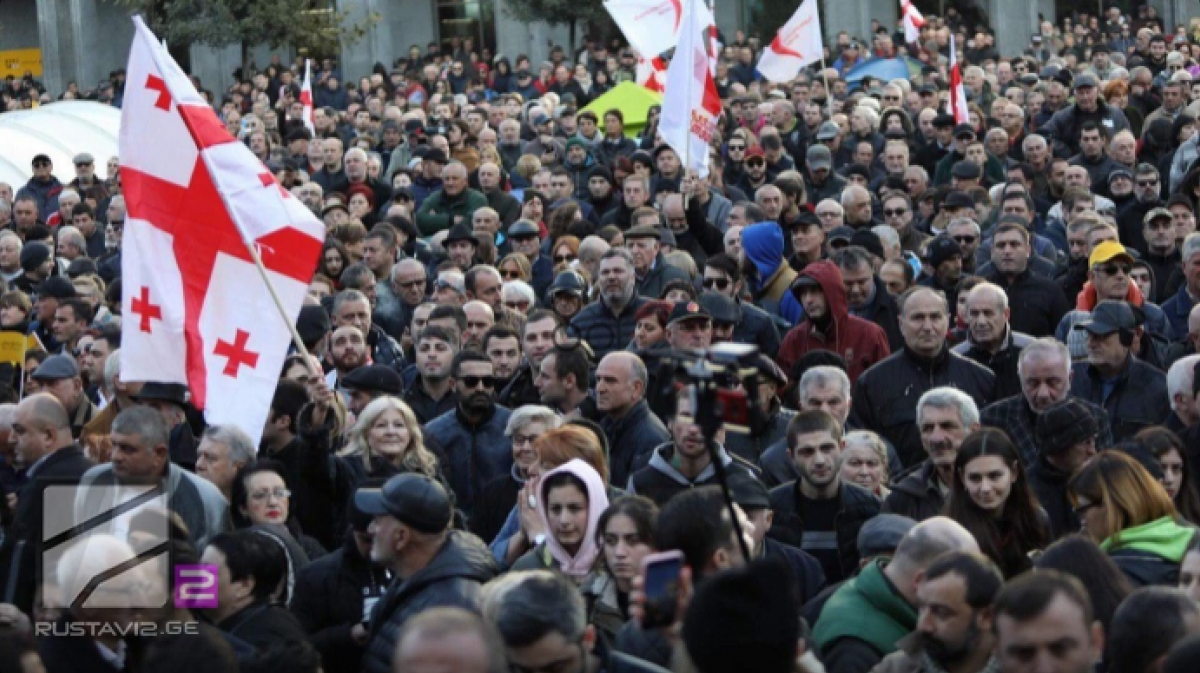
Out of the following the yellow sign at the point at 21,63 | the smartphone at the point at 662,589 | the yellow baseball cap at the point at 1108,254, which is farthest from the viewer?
the yellow sign at the point at 21,63

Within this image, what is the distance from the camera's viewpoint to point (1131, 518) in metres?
6.53

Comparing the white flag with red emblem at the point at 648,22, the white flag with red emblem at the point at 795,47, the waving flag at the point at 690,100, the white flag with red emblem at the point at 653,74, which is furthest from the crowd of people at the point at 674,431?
the white flag with red emblem at the point at 653,74

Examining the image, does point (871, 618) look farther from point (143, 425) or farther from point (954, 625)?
point (143, 425)

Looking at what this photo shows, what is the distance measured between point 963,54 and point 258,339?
2452cm

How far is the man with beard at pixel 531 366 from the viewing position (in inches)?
426

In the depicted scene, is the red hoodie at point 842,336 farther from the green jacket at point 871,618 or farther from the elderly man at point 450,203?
the elderly man at point 450,203

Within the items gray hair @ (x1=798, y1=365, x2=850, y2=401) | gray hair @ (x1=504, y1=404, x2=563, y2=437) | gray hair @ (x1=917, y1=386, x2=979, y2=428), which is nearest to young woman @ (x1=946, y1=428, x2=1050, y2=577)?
gray hair @ (x1=917, y1=386, x2=979, y2=428)

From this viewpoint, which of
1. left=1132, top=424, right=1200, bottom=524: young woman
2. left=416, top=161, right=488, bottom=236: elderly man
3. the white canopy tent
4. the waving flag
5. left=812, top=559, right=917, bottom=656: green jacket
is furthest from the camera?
the white canopy tent

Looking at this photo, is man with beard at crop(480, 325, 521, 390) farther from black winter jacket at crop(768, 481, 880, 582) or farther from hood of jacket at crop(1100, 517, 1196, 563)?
hood of jacket at crop(1100, 517, 1196, 563)

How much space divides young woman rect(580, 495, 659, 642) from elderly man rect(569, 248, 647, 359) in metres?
5.19

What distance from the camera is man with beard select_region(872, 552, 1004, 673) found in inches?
215

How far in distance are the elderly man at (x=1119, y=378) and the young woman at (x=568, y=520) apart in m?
3.44

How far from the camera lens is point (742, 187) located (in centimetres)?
1838

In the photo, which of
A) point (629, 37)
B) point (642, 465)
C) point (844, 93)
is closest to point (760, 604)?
point (642, 465)
